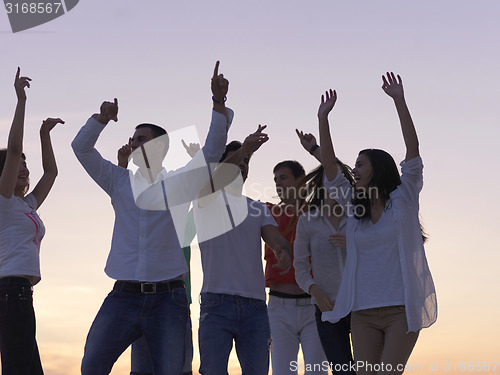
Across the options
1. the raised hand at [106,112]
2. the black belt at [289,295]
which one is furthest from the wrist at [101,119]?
the black belt at [289,295]

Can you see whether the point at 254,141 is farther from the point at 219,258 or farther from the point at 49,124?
the point at 49,124

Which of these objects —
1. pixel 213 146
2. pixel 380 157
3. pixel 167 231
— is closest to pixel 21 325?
pixel 167 231

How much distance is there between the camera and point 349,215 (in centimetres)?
673

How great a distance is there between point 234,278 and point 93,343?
1.42 m

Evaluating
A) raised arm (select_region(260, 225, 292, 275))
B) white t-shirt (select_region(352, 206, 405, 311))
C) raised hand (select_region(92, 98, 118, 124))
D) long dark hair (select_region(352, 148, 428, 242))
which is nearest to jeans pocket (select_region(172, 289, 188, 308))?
raised arm (select_region(260, 225, 292, 275))

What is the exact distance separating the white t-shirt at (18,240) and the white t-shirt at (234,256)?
1615 mm

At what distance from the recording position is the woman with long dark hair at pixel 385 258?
20.1 ft

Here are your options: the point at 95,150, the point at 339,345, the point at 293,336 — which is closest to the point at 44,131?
the point at 95,150

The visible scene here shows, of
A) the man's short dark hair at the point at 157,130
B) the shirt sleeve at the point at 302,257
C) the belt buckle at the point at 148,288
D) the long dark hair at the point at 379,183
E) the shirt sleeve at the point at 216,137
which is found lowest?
the belt buckle at the point at 148,288

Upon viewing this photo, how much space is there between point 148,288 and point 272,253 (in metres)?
2.35

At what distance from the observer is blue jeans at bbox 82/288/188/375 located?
5.88 meters

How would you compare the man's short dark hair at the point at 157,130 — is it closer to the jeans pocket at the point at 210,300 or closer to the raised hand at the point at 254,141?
the raised hand at the point at 254,141

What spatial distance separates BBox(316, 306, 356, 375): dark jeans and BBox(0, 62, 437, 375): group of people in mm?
12

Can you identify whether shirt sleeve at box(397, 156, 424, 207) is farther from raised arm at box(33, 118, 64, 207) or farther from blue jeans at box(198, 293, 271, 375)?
raised arm at box(33, 118, 64, 207)
